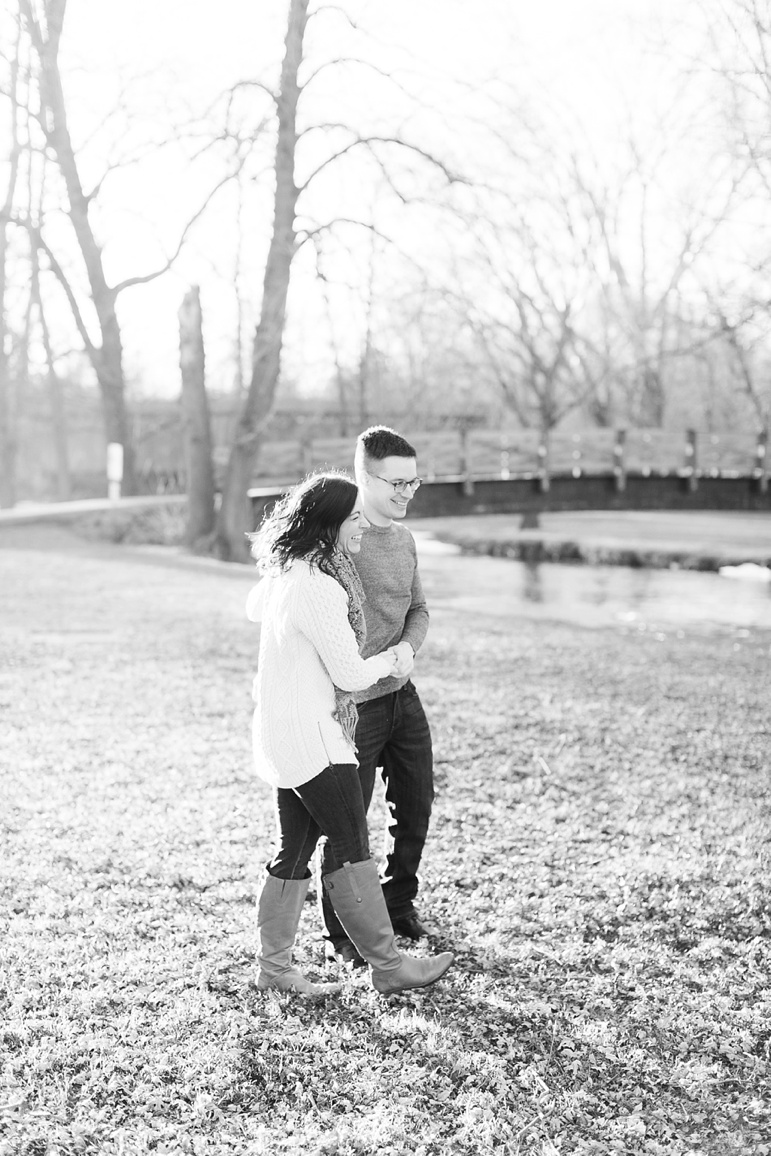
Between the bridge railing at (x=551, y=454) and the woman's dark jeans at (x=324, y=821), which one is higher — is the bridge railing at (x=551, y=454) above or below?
above

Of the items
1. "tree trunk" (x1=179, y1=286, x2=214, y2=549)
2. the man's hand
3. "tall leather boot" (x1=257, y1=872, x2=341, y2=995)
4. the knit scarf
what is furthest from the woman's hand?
"tree trunk" (x1=179, y1=286, x2=214, y2=549)

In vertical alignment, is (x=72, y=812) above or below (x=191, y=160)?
below

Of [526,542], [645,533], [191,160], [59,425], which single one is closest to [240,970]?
[191,160]

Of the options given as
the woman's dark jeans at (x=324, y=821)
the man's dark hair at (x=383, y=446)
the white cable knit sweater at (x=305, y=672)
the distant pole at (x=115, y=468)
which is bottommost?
the woman's dark jeans at (x=324, y=821)

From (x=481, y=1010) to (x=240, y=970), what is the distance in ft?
2.71

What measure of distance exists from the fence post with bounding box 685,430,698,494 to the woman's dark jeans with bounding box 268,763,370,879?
2543 cm

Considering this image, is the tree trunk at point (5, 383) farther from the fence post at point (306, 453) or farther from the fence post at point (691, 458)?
the fence post at point (691, 458)

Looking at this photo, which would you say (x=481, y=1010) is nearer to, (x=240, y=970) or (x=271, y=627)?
(x=240, y=970)

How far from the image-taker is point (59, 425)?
39344mm

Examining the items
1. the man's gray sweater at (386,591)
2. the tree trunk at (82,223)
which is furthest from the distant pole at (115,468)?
the man's gray sweater at (386,591)

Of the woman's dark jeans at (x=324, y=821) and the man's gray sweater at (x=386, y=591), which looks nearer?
the woman's dark jeans at (x=324, y=821)

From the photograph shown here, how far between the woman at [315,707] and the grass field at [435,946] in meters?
0.31

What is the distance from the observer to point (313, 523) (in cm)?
339

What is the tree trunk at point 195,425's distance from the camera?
62.7 ft
